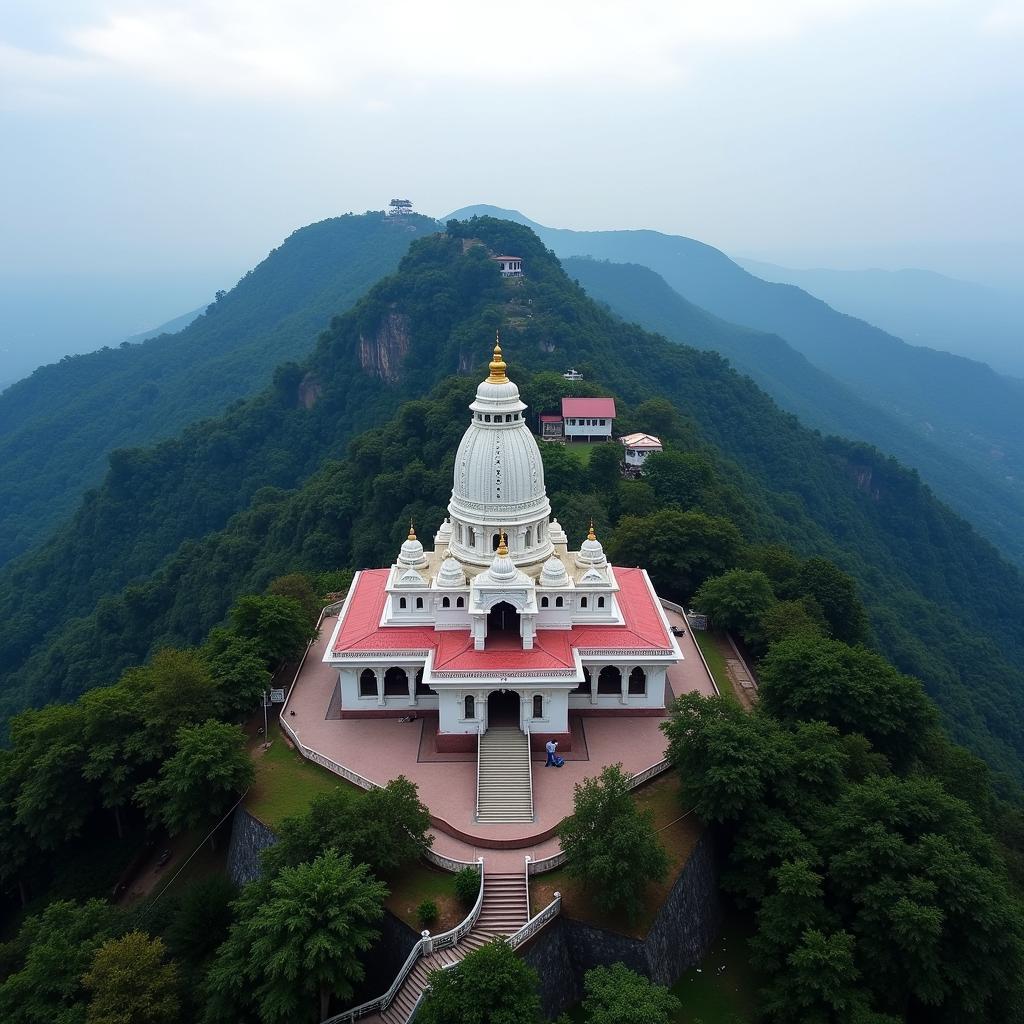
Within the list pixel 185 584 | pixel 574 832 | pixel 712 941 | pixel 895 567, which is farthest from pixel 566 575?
pixel 895 567

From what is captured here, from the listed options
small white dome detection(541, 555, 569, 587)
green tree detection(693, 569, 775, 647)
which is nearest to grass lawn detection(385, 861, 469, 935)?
small white dome detection(541, 555, 569, 587)

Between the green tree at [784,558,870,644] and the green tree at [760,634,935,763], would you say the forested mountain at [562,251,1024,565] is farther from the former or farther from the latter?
the green tree at [760,634,935,763]

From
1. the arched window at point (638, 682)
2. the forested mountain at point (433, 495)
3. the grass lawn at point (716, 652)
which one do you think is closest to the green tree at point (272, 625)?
the arched window at point (638, 682)

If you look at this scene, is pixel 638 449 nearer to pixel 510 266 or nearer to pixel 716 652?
pixel 716 652

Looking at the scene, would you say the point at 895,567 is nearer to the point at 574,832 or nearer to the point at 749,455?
the point at 749,455

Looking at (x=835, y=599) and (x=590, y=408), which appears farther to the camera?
(x=590, y=408)

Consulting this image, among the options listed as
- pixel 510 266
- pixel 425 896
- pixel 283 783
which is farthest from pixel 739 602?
pixel 510 266
